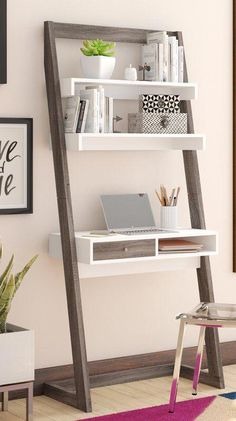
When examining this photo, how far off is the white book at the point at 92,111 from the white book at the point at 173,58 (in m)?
0.49

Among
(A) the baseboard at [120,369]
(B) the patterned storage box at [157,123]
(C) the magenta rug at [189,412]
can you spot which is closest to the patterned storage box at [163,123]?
(B) the patterned storage box at [157,123]

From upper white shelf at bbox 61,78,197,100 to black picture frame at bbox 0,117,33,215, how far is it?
258 mm

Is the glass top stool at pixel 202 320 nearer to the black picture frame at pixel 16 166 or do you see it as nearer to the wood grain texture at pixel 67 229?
the wood grain texture at pixel 67 229

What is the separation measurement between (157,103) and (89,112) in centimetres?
43

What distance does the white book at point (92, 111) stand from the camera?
4.36 metres

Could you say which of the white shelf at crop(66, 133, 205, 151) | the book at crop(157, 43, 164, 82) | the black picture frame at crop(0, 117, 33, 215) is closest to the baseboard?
the black picture frame at crop(0, 117, 33, 215)

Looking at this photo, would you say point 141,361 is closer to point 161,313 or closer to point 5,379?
point 161,313

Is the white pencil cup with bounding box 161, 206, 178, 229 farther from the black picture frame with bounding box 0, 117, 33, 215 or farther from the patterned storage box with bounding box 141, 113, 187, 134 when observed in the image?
the black picture frame with bounding box 0, 117, 33, 215

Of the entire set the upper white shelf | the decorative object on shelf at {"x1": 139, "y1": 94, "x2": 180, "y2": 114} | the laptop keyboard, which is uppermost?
the upper white shelf

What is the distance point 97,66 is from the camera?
4422mm

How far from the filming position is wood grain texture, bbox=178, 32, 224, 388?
15.7 ft

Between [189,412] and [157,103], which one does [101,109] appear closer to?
[157,103]

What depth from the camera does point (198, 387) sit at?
4.69m

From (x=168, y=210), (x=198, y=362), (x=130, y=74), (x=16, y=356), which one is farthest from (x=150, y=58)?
(x=16, y=356)
